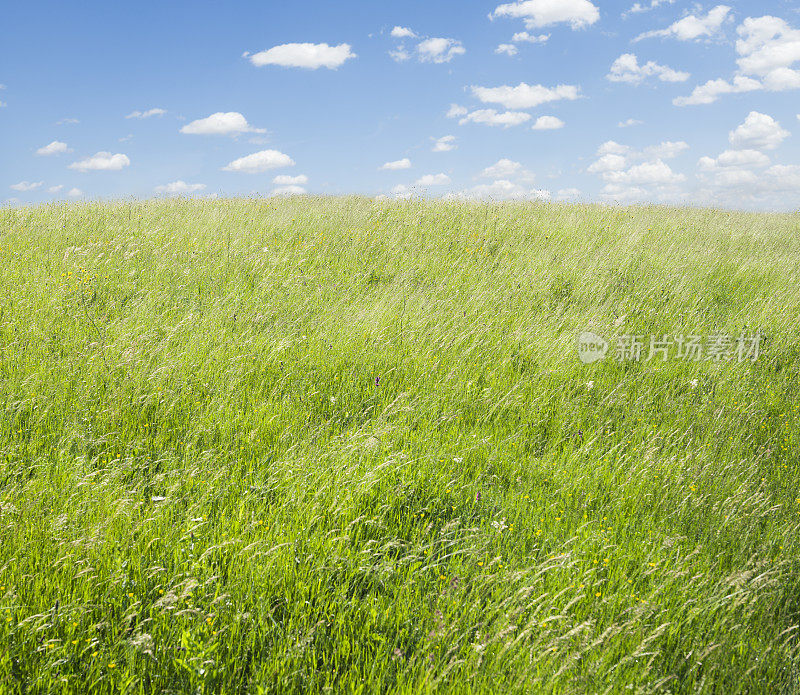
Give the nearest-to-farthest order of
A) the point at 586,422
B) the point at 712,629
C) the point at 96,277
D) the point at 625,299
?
the point at 712,629 < the point at 586,422 < the point at 96,277 < the point at 625,299

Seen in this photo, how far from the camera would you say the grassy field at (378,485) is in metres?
2.20

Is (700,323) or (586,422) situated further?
(700,323)

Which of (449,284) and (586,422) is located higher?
(449,284)

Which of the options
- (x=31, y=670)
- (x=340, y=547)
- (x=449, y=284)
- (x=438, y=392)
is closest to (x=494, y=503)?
(x=340, y=547)

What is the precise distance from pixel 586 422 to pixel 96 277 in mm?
5536

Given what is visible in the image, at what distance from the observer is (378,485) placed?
322 cm

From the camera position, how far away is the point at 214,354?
4707mm

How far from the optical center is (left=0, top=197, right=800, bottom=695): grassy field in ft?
7.23

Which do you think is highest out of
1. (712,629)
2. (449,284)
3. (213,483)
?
(449,284)

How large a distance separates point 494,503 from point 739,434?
2.46 meters

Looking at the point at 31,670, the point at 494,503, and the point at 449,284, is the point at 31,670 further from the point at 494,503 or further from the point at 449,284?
the point at 449,284

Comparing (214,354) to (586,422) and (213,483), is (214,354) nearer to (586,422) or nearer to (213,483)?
(213,483)

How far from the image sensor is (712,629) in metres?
2.49

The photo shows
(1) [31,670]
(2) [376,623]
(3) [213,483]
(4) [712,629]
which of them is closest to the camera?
(1) [31,670]
